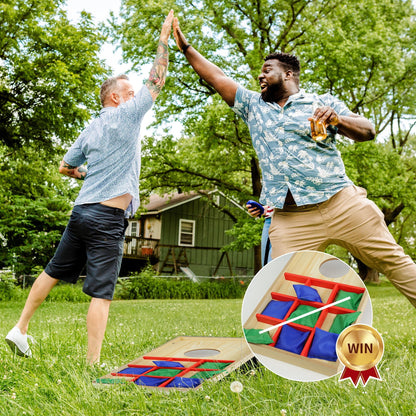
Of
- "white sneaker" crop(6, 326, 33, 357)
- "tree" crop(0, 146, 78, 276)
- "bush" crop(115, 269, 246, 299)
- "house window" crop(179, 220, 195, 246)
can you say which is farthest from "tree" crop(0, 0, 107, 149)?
"house window" crop(179, 220, 195, 246)

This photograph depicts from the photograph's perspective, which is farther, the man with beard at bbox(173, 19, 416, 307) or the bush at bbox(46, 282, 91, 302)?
the bush at bbox(46, 282, 91, 302)

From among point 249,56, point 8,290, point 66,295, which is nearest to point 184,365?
point 8,290

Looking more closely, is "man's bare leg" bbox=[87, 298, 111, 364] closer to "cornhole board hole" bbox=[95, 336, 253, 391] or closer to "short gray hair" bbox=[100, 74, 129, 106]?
"cornhole board hole" bbox=[95, 336, 253, 391]

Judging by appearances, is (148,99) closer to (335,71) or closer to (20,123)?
(20,123)

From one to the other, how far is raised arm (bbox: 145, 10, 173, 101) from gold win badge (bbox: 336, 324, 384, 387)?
242 centimetres

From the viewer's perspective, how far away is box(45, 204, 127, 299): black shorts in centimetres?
335

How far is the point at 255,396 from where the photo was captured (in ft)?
7.38

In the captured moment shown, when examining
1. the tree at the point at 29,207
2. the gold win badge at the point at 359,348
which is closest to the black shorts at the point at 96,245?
the gold win badge at the point at 359,348

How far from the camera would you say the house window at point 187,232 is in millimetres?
29609

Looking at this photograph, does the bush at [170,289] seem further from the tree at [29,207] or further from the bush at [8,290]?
the bush at [8,290]

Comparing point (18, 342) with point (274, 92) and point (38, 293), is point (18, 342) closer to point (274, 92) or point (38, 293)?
point (38, 293)

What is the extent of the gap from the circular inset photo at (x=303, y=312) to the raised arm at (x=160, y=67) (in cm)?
208

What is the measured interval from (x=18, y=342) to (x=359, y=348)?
2578 mm

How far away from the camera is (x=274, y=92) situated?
305 centimetres
